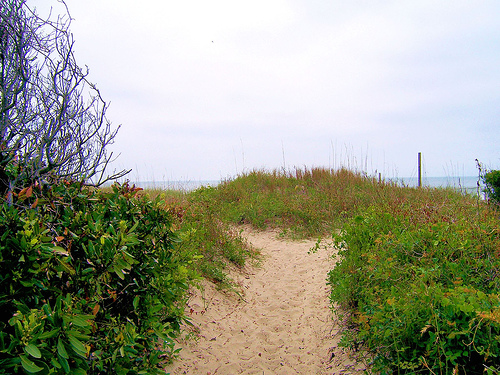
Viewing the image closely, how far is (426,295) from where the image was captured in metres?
2.39

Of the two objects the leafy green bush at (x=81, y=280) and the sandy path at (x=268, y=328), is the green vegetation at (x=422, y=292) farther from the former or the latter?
the leafy green bush at (x=81, y=280)

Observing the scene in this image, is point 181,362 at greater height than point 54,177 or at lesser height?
lesser

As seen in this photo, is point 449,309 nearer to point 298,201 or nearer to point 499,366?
point 499,366

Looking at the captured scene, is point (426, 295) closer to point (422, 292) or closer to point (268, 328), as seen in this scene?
point (422, 292)

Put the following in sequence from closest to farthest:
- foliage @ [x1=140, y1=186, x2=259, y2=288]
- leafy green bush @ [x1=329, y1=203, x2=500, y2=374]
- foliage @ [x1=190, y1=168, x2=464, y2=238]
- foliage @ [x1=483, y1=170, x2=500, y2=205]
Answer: leafy green bush @ [x1=329, y1=203, x2=500, y2=374] → foliage @ [x1=140, y1=186, x2=259, y2=288] → foliage @ [x1=483, y1=170, x2=500, y2=205] → foliage @ [x1=190, y1=168, x2=464, y2=238]

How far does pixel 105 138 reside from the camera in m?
2.99

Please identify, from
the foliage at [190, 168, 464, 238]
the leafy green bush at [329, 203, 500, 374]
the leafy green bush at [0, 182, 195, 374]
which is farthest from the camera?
the foliage at [190, 168, 464, 238]

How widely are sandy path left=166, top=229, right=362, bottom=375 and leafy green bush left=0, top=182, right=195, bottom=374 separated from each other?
95 centimetres

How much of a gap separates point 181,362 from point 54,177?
2.08 metres

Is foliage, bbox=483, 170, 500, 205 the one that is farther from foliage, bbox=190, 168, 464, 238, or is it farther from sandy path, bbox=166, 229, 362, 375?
sandy path, bbox=166, 229, 362, 375

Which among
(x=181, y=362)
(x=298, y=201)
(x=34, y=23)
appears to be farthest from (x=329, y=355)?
(x=298, y=201)

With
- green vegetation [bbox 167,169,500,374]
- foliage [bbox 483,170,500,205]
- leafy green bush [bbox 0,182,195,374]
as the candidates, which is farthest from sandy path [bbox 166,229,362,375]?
foliage [bbox 483,170,500,205]

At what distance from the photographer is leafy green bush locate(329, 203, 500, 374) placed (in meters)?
2.23

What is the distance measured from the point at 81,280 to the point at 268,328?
107 inches
